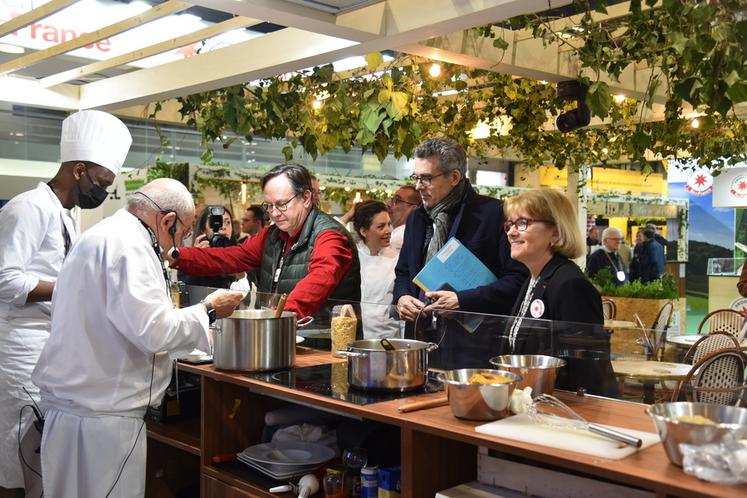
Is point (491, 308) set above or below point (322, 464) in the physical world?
above

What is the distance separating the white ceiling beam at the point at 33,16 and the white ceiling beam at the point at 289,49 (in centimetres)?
121

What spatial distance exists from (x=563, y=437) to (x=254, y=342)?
4.38 feet

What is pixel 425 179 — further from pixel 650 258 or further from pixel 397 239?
pixel 650 258

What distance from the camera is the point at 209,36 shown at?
516 centimetres

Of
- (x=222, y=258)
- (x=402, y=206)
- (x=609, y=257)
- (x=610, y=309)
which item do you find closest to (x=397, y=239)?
(x=402, y=206)

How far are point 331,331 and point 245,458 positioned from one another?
26.4 inches

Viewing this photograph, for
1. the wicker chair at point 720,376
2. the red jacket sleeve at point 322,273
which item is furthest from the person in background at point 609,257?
the red jacket sleeve at point 322,273

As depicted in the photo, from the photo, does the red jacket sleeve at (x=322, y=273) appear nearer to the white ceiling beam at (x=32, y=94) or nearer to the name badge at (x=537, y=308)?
the name badge at (x=537, y=308)

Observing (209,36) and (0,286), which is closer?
(0,286)

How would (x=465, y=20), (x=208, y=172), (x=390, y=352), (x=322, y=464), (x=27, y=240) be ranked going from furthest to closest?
(x=208, y=172) < (x=465, y=20) < (x=27, y=240) < (x=322, y=464) < (x=390, y=352)

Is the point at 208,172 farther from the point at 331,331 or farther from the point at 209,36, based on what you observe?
the point at 331,331

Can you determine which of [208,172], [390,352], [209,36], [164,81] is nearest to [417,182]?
[390,352]

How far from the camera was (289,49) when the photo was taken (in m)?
5.13

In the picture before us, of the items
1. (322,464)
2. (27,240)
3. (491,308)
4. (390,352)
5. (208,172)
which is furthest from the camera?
(208,172)
